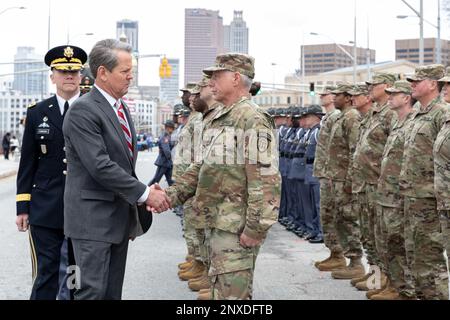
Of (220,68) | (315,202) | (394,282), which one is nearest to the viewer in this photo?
(220,68)

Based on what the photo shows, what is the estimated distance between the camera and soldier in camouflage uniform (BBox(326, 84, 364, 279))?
29.6 feet

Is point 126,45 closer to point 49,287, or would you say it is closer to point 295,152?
point 49,287

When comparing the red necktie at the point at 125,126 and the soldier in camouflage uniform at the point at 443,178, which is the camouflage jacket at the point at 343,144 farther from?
the red necktie at the point at 125,126

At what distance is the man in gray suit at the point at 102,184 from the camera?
4629mm

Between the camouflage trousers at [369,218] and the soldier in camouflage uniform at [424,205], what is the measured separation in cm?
100

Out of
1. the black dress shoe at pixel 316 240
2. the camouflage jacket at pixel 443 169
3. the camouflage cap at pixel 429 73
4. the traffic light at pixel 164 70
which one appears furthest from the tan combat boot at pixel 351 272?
the traffic light at pixel 164 70

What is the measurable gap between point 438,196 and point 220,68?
7.06ft

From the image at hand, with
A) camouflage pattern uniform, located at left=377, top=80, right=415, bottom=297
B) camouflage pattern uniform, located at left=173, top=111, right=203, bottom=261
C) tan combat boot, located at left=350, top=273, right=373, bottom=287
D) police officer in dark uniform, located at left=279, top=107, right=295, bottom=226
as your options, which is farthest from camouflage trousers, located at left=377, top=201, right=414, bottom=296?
police officer in dark uniform, located at left=279, top=107, right=295, bottom=226

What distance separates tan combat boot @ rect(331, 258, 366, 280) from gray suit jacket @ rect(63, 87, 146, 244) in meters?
4.60

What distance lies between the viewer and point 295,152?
1303cm

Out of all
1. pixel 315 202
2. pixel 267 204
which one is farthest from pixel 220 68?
pixel 315 202

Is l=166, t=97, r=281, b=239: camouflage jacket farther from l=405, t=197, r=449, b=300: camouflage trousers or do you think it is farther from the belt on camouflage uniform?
l=405, t=197, r=449, b=300: camouflage trousers

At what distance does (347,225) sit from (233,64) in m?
4.36

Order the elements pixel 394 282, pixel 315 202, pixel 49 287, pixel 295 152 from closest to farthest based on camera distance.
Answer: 1. pixel 49 287
2. pixel 394 282
3. pixel 315 202
4. pixel 295 152
